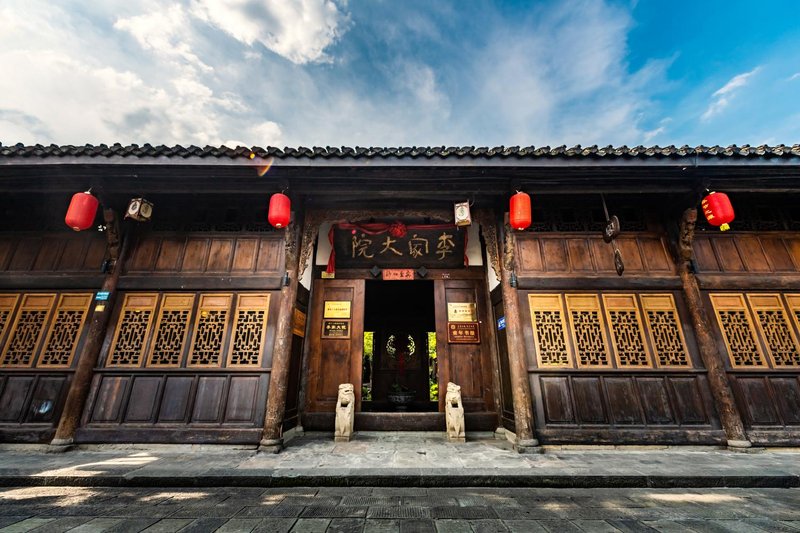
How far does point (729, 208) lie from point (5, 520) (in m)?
9.77

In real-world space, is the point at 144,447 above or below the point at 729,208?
below

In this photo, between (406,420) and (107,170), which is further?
(406,420)

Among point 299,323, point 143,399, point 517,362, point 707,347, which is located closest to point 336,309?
point 299,323

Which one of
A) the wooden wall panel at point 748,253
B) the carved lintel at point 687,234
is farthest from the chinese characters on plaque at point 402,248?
the wooden wall panel at point 748,253

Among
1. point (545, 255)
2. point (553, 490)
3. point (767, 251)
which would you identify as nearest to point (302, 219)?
point (545, 255)

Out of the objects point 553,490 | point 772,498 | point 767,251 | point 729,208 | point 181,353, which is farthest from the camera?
point 767,251

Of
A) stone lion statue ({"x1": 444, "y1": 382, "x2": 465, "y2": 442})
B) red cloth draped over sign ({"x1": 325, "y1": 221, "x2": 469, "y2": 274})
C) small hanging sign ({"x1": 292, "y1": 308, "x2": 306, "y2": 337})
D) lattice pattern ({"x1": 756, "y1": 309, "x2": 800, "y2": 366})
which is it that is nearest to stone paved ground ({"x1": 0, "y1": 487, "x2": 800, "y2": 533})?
stone lion statue ({"x1": 444, "y1": 382, "x2": 465, "y2": 442})

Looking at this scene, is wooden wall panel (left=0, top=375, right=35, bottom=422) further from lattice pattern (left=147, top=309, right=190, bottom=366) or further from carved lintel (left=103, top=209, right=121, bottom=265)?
carved lintel (left=103, top=209, right=121, bottom=265)

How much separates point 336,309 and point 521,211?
4560mm

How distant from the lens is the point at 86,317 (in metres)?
5.90

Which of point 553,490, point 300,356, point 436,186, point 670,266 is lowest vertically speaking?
point 553,490

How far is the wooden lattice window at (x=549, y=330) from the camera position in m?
5.66

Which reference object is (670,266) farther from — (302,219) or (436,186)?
(302,219)

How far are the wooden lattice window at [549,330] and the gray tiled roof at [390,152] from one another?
2.59 metres
